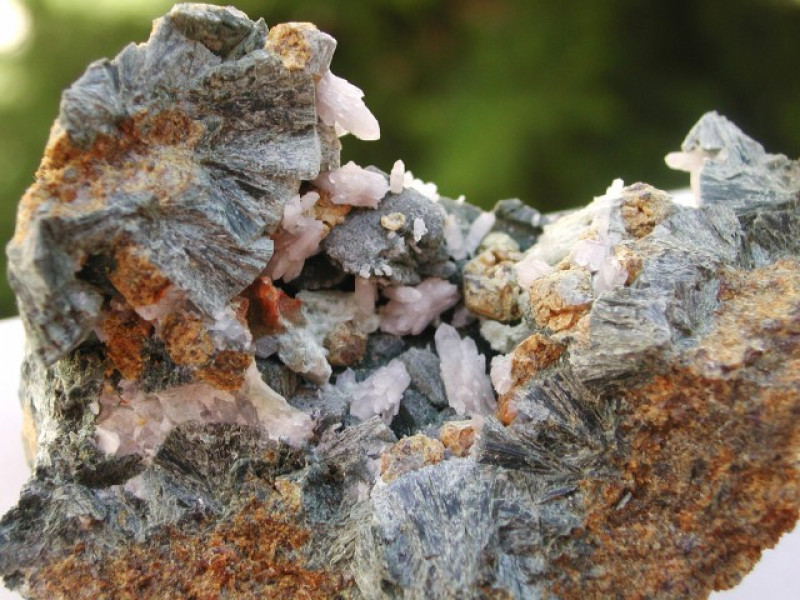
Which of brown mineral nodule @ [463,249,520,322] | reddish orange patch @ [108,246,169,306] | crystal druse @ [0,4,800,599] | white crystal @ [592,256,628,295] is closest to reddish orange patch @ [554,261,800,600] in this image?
crystal druse @ [0,4,800,599]

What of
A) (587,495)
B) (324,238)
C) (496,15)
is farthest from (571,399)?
(496,15)

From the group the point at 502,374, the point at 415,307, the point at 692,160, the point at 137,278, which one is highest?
the point at 692,160

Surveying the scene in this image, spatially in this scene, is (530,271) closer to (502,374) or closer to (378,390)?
(502,374)

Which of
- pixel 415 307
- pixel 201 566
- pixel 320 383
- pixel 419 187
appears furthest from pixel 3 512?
pixel 419 187

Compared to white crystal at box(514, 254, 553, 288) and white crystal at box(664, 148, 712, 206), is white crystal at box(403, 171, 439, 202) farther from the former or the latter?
white crystal at box(664, 148, 712, 206)

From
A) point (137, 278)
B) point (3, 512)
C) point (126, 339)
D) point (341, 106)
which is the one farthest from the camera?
point (3, 512)

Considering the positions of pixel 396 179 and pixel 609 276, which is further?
pixel 396 179
